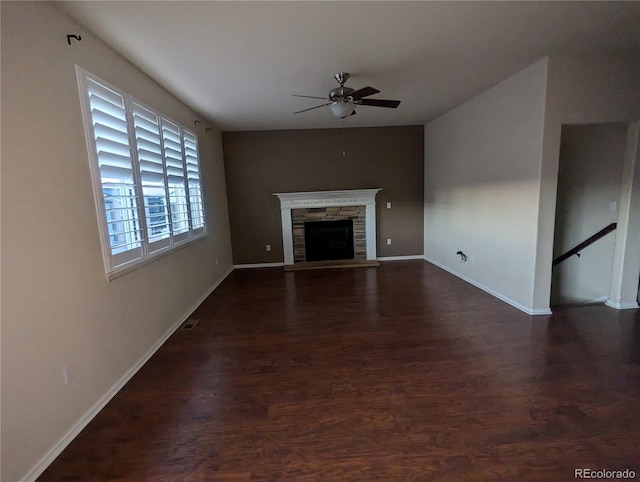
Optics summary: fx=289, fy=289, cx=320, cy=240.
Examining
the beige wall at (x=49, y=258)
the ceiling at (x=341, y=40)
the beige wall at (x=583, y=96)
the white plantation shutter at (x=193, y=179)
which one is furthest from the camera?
the white plantation shutter at (x=193, y=179)

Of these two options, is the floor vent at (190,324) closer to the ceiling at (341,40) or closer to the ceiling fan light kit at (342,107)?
the ceiling at (341,40)

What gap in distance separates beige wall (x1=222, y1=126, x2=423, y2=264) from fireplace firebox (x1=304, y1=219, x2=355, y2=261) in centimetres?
60

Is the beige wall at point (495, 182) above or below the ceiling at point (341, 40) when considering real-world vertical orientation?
below

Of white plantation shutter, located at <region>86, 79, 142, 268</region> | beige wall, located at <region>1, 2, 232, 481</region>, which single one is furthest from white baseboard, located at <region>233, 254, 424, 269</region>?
beige wall, located at <region>1, 2, 232, 481</region>

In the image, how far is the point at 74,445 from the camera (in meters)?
1.72

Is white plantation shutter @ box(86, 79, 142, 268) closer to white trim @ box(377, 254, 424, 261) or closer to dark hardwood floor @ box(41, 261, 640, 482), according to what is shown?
dark hardwood floor @ box(41, 261, 640, 482)

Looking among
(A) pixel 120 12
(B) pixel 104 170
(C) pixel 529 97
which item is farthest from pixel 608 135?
(B) pixel 104 170

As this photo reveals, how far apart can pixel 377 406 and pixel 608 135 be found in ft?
12.7

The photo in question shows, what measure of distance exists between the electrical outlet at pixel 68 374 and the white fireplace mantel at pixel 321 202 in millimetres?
4200

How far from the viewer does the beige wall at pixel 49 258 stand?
1.46 meters

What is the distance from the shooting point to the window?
2.13 metres

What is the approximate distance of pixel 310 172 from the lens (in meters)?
5.83

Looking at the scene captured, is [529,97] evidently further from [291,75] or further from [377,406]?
[377,406]

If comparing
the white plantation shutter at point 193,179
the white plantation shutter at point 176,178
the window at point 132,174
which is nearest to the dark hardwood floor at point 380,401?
the window at point 132,174
